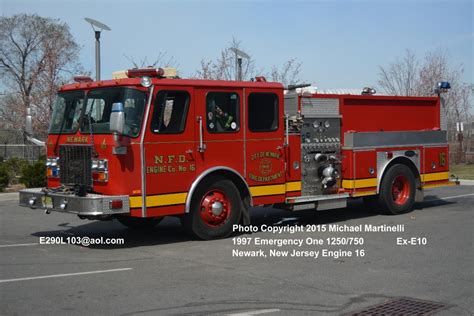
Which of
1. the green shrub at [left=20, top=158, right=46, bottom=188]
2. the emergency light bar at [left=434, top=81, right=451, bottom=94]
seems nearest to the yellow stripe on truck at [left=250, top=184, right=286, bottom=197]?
the emergency light bar at [left=434, top=81, right=451, bottom=94]

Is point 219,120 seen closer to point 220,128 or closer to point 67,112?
point 220,128

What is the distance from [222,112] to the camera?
999cm

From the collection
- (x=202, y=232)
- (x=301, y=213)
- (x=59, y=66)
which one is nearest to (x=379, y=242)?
(x=202, y=232)

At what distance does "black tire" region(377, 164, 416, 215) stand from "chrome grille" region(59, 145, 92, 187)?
19.2 ft

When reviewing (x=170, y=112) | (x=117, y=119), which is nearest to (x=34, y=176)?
(x=170, y=112)

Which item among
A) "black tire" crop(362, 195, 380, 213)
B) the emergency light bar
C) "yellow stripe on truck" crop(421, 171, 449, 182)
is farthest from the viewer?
the emergency light bar

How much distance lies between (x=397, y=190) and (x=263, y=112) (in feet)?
12.7

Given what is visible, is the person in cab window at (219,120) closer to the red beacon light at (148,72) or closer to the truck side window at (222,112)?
the truck side window at (222,112)

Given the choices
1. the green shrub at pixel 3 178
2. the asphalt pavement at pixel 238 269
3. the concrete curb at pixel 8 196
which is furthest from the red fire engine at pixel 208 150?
the green shrub at pixel 3 178

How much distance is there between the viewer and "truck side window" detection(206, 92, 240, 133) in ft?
32.2

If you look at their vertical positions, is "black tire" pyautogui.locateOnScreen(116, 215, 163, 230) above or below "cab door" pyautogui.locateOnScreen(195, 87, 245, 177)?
below

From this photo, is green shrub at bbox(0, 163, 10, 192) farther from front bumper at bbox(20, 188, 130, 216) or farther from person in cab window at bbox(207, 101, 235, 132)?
person in cab window at bbox(207, 101, 235, 132)

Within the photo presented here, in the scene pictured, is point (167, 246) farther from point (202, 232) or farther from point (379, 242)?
point (379, 242)

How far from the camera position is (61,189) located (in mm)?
9570
